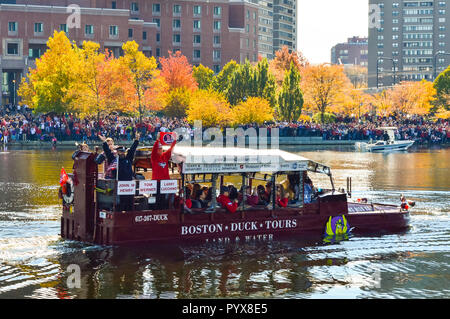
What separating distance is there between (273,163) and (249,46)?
145779mm

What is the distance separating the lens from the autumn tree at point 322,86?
111 m

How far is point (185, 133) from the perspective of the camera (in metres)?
77.8

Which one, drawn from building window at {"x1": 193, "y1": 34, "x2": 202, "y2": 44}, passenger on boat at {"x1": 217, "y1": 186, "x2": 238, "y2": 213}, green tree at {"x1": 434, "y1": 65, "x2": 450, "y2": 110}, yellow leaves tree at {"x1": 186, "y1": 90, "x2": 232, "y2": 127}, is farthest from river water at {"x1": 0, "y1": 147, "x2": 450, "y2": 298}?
building window at {"x1": 193, "y1": 34, "x2": 202, "y2": 44}

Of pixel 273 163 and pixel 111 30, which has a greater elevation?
pixel 111 30

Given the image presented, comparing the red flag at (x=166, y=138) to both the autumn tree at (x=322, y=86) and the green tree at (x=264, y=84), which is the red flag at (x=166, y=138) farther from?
the autumn tree at (x=322, y=86)

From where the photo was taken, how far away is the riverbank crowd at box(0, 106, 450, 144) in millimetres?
75312

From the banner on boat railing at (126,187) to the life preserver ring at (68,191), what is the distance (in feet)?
6.17

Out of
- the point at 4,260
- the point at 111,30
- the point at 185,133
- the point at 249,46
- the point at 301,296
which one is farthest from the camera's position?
the point at 249,46

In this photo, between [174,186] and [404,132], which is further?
[404,132]

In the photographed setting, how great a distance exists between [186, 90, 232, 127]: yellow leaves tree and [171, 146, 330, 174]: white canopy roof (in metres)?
63.4
